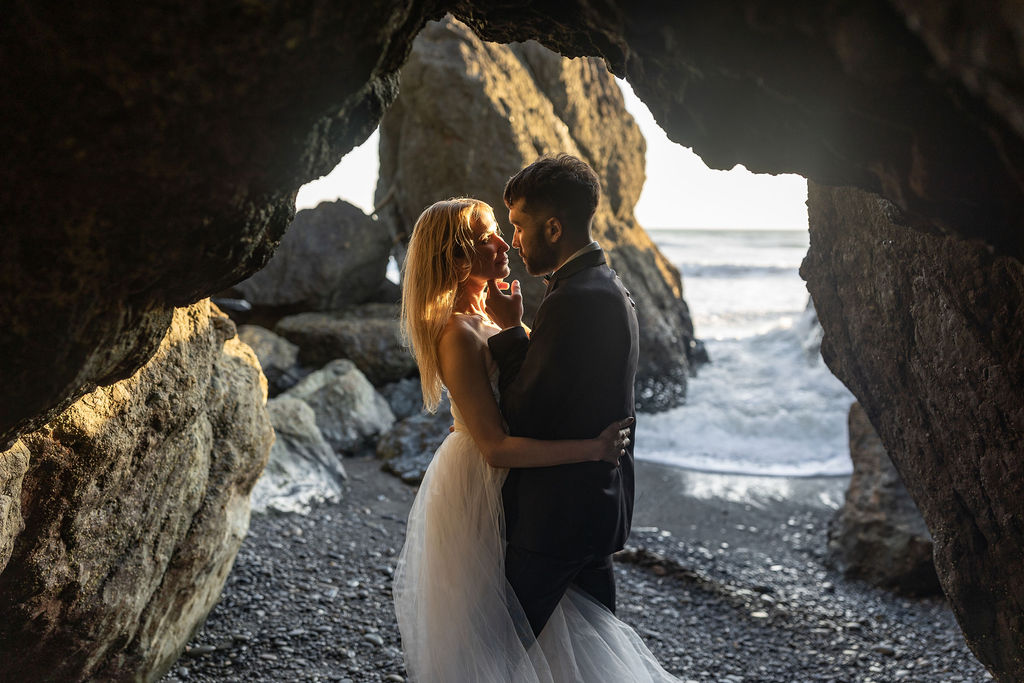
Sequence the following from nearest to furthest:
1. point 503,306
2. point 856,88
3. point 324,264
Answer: point 856,88, point 503,306, point 324,264

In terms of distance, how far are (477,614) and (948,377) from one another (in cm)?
187

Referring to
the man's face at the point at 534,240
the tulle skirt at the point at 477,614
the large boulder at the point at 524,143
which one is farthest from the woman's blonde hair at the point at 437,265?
the large boulder at the point at 524,143

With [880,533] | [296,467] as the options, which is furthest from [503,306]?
[296,467]

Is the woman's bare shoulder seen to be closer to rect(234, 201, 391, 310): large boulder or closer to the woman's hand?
the woman's hand

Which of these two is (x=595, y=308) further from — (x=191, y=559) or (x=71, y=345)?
(x=191, y=559)

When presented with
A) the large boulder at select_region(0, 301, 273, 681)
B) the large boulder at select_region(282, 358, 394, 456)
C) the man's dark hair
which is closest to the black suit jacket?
the man's dark hair

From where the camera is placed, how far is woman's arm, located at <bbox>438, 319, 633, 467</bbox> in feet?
9.13

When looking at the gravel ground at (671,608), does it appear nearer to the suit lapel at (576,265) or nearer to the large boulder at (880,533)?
the large boulder at (880,533)

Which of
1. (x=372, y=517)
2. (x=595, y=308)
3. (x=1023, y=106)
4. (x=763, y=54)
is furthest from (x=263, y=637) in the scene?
(x=1023, y=106)

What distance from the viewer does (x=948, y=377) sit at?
9.63 feet

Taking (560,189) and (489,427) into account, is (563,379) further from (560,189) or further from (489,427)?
(560,189)

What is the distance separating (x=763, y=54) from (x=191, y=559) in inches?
128

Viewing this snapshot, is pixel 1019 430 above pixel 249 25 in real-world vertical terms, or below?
below

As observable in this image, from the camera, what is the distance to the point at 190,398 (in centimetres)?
342
